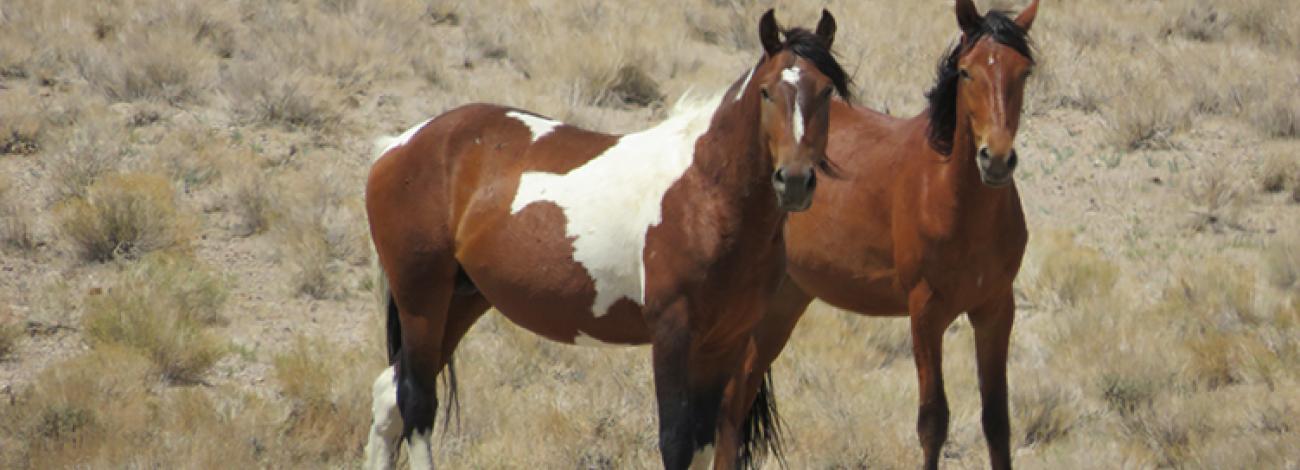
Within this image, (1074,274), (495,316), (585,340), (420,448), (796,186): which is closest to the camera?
(796,186)

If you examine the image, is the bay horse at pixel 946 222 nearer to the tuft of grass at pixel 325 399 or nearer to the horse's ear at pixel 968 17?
the horse's ear at pixel 968 17

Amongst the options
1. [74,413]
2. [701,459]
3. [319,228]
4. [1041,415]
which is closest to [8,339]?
[74,413]

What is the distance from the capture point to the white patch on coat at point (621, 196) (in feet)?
20.1

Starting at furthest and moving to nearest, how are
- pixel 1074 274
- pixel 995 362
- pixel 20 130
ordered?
pixel 20 130 < pixel 1074 274 < pixel 995 362

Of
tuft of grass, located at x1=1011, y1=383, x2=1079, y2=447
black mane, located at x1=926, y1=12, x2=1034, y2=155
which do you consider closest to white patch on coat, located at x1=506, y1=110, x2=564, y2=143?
black mane, located at x1=926, y1=12, x2=1034, y2=155

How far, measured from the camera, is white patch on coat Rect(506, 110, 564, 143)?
22.2ft

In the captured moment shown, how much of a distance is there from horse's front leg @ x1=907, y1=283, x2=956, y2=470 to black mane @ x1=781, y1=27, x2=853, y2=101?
60.9 inches

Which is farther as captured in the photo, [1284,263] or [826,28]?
[1284,263]

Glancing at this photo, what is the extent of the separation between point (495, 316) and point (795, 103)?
5103 mm

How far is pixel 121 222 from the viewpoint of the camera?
10.7 metres

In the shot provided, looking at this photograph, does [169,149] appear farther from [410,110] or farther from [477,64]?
[477,64]

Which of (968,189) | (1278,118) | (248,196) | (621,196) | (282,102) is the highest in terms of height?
(621,196)

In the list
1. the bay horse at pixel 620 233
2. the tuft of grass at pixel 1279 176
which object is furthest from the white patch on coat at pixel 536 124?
the tuft of grass at pixel 1279 176

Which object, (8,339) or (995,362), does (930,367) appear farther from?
(8,339)
